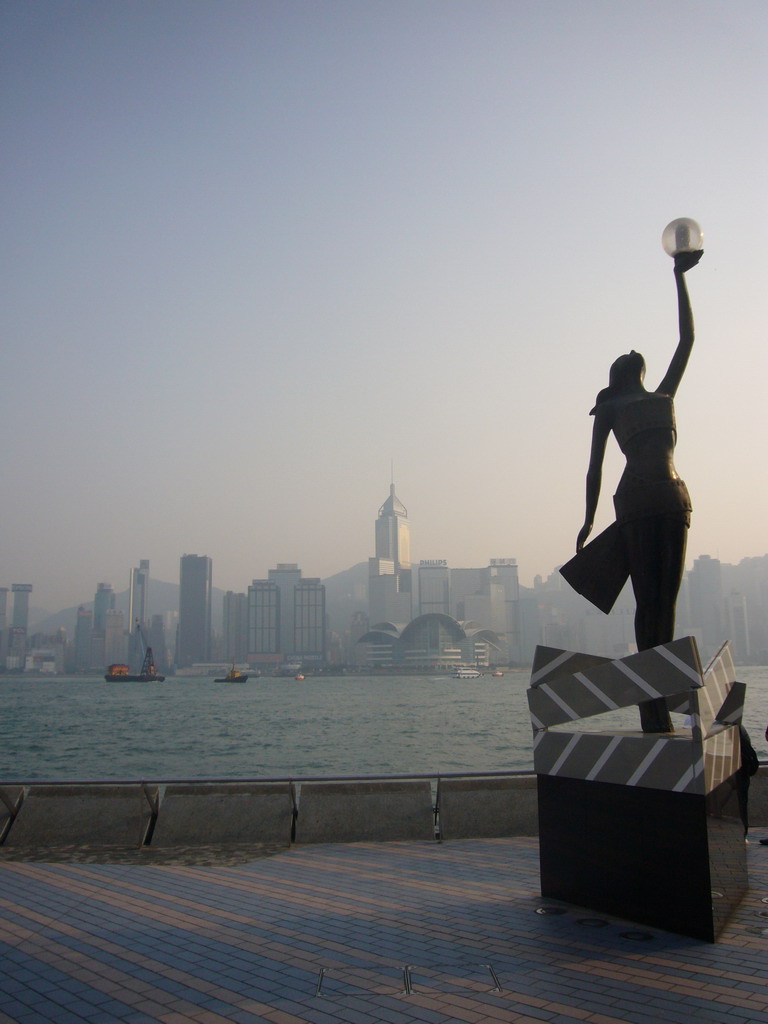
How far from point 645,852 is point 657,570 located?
2.37 meters

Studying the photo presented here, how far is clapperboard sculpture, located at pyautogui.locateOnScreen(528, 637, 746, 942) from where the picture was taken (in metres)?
5.35

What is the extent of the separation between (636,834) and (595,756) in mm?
613

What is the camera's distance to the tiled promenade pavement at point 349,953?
166 inches

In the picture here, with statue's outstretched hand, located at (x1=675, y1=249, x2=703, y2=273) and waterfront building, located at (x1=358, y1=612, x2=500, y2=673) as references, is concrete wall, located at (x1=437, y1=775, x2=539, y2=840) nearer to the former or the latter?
statue's outstretched hand, located at (x1=675, y1=249, x2=703, y2=273)

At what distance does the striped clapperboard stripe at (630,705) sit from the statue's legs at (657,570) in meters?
0.54

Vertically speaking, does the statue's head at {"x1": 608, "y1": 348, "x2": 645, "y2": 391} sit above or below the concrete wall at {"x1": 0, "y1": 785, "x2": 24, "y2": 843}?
above

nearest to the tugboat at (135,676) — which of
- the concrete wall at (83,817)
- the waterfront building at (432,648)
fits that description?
the waterfront building at (432,648)

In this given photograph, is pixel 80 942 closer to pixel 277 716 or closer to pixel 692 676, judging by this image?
pixel 692 676

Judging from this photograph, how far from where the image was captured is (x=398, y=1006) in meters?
4.22

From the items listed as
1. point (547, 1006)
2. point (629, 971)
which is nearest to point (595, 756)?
point (629, 971)

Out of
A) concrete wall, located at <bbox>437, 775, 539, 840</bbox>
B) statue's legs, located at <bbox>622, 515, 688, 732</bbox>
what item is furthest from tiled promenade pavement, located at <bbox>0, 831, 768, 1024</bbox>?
statue's legs, located at <bbox>622, 515, 688, 732</bbox>

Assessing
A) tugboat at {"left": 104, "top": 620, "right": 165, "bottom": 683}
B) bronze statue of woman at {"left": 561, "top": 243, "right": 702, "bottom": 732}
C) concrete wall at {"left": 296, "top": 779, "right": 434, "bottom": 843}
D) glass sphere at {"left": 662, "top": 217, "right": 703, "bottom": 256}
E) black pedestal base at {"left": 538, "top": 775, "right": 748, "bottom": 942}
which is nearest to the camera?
black pedestal base at {"left": 538, "top": 775, "right": 748, "bottom": 942}

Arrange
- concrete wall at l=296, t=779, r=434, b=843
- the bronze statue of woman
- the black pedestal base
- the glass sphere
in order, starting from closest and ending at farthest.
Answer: the black pedestal base < the bronze statue of woman < the glass sphere < concrete wall at l=296, t=779, r=434, b=843

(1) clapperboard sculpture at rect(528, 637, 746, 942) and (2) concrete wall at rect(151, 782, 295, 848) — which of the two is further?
(2) concrete wall at rect(151, 782, 295, 848)
